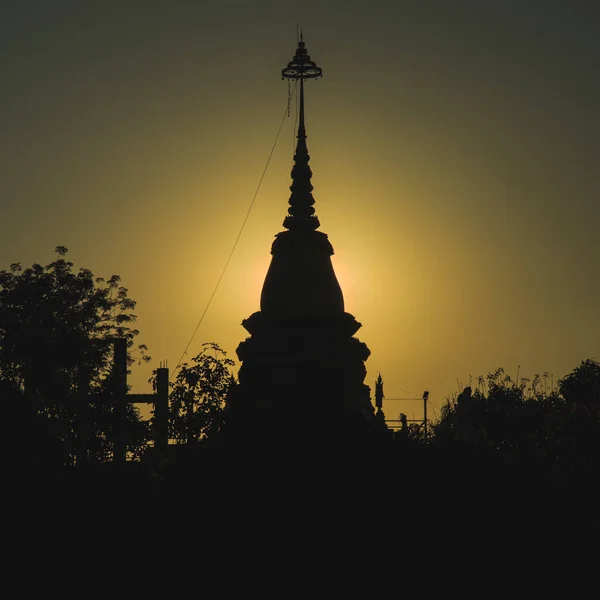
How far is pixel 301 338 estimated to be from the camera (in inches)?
1409

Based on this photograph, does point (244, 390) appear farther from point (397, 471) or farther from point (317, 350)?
point (397, 471)

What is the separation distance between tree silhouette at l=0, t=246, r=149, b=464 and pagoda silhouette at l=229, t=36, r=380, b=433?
5761mm

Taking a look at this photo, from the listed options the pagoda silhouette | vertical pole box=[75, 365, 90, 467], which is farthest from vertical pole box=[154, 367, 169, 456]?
vertical pole box=[75, 365, 90, 467]

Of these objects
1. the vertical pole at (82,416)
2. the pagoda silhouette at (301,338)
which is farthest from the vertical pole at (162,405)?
the vertical pole at (82,416)

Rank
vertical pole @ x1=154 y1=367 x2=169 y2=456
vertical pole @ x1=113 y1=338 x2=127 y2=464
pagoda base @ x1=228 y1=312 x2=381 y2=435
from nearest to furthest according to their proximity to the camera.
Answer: vertical pole @ x1=154 y1=367 x2=169 y2=456 → vertical pole @ x1=113 y1=338 x2=127 y2=464 → pagoda base @ x1=228 y1=312 x2=381 y2=435

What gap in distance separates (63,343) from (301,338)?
12.4 meters

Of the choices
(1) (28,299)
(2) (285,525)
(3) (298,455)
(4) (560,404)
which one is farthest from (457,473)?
(4) (560,404)

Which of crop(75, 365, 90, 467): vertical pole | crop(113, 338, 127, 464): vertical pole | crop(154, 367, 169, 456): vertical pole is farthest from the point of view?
crop(75, 365, 90, 467): vertical pole

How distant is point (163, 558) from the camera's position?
20219mm

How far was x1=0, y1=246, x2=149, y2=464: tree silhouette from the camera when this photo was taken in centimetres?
4081

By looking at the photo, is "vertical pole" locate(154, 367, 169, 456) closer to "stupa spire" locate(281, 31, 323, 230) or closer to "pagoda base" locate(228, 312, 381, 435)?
"pagoda base" locate(228, 312, 381, 435)

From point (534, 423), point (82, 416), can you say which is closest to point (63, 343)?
point (82, 416)

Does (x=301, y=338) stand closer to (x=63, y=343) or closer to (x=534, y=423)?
(x=63, y=343)

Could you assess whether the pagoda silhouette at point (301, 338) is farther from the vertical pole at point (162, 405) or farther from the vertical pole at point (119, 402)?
the vertical pole at point (119, 402)
